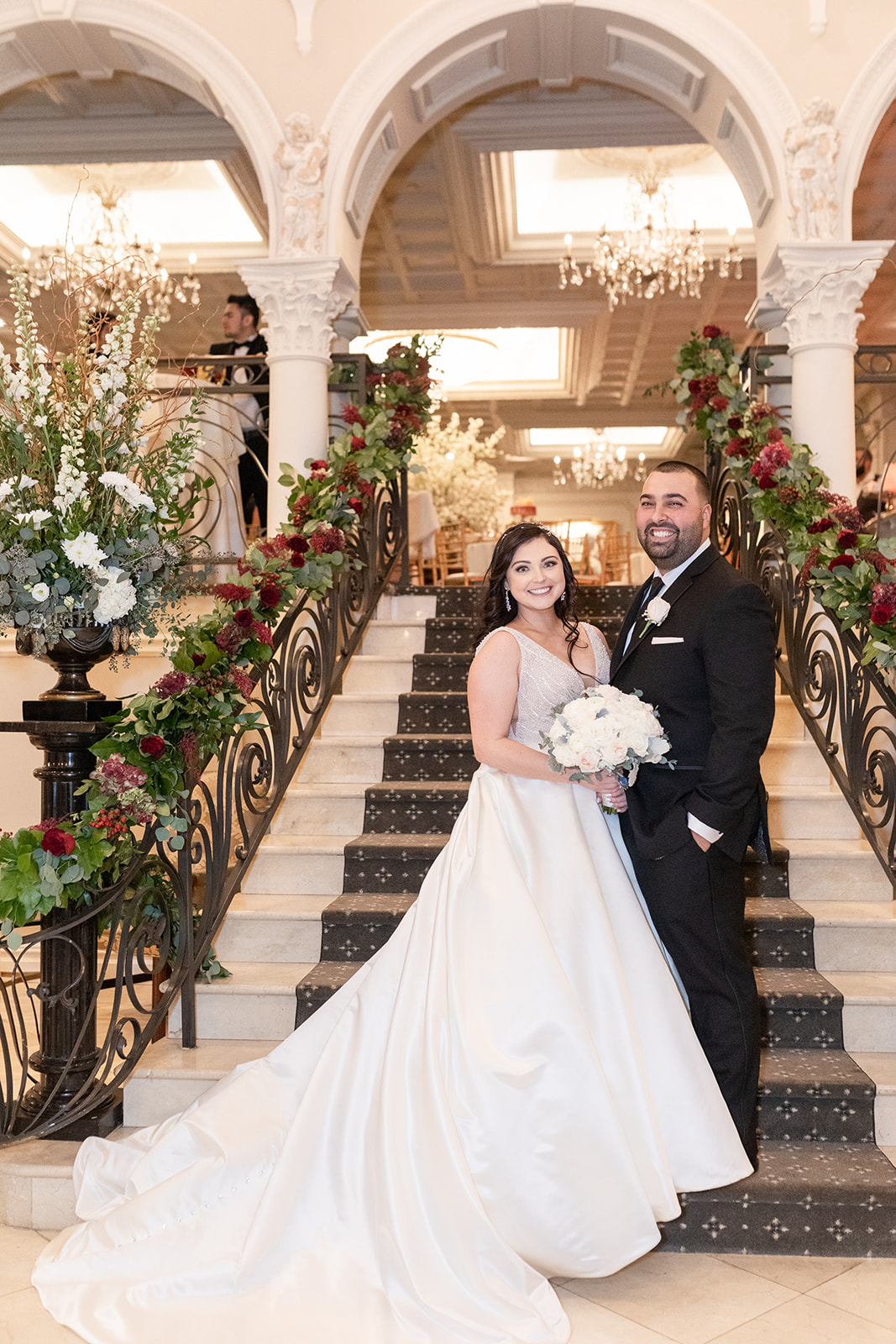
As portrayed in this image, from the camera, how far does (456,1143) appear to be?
2670mm

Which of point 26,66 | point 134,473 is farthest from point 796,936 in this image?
point 26,66

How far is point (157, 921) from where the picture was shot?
3.58 m

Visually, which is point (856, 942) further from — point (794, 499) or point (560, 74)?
point (560, 74)

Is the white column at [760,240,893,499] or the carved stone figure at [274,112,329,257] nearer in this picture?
the white column at [760,240,893,499]

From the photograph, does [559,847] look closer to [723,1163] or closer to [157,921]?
[723,1163]

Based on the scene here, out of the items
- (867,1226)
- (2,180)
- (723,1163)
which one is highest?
(2,180)

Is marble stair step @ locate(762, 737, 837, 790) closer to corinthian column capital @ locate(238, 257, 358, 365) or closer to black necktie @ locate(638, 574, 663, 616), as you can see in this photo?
black necktie @ locate(638, 574, 663, 616)

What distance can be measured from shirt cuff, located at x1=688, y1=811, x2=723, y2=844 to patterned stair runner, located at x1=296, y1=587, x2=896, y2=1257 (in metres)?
0.94

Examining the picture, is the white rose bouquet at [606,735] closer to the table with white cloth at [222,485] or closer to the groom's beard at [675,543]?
the groom's beard at [675,543]

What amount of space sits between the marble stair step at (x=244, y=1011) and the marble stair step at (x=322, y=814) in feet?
3.24

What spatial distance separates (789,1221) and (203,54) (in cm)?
620

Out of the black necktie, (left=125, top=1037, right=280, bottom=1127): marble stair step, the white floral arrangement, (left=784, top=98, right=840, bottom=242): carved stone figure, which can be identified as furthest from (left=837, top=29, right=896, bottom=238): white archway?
(left=125, top=1037, right=280, bottom=1127): marble stair step

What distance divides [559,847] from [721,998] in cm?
57

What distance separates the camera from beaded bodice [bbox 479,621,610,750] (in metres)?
3.07
